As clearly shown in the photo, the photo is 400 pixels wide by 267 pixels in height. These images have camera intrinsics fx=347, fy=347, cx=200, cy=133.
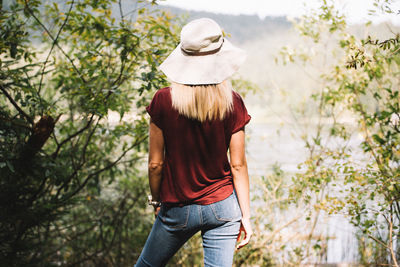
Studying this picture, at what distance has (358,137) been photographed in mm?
2984

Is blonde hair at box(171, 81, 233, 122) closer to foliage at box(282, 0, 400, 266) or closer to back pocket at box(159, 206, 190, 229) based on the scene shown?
back pocket at box(159, 206, 190, 229)

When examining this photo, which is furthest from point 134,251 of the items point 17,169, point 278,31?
point 278,31

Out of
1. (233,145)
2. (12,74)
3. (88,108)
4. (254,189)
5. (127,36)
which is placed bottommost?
(254,189)

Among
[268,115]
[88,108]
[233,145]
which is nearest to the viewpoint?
[233,145]

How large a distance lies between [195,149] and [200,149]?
0.06ft

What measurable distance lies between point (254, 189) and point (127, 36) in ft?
6.60

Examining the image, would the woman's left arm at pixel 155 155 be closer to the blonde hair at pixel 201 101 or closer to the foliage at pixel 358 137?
the blonde hair at pixel 201 101

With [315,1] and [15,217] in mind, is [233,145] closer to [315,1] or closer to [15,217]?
[15,217]

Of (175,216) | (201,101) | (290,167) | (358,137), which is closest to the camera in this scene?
(201,101)

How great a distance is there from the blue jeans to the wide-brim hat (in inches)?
19.5

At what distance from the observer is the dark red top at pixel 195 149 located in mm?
1332

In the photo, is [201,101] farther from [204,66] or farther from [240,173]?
[240,173]

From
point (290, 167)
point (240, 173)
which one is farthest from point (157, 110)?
point (290, 167)

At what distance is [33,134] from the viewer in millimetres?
2158
